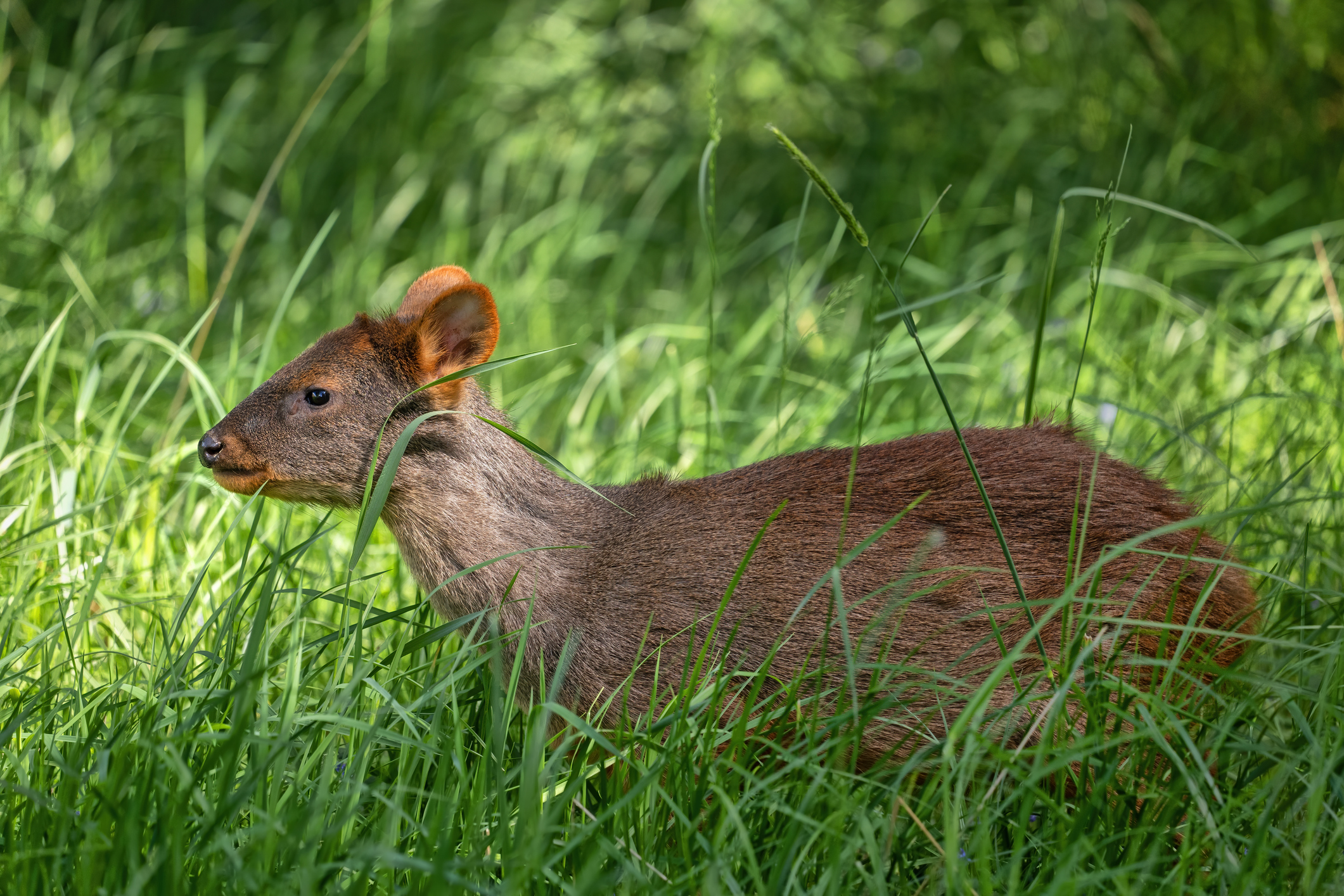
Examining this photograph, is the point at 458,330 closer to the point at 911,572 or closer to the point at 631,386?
the point at 911,572

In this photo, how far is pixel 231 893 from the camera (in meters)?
1.96

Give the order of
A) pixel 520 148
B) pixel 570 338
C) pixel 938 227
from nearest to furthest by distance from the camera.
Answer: pixel 570 338 → pixel 938 227 → pixel 520 148

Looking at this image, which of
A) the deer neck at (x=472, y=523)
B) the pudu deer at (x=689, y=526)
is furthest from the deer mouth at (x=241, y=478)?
the deer neck at (x=472, y=523)

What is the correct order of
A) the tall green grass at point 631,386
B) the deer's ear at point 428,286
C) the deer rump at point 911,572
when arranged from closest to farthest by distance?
A: the tall green grass at point 631,386 < the deer rump at point 911,572 < the deer's ear at point 428,286

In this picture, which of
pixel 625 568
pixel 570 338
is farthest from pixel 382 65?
pixel 625 568

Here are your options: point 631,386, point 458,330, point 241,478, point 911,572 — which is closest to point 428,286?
point 458,330

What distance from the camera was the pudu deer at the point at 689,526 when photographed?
9.17ft

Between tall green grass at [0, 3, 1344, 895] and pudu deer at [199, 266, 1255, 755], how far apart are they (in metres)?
0.13

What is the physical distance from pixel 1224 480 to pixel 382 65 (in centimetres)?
455

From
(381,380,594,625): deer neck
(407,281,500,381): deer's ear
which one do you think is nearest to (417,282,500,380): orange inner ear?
(407,281,500,381): deer's ear

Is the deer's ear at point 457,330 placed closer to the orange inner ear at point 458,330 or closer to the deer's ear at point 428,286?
the orange inner ear at point 458,330

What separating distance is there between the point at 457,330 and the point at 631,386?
2.21 meters

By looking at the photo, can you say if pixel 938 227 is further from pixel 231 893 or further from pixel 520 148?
pixel 231 893

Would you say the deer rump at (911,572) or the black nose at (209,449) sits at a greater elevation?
the black nose at (209,449)
